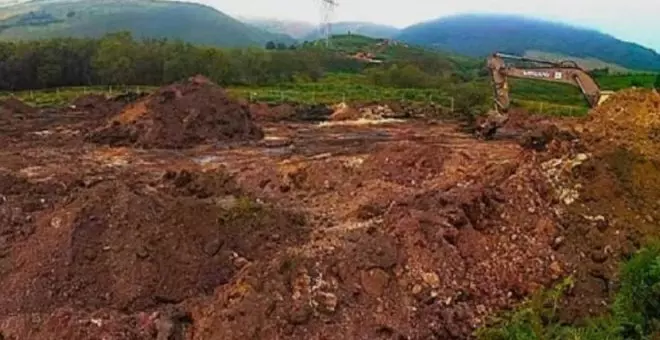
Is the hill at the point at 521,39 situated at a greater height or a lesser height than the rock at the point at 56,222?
lesser

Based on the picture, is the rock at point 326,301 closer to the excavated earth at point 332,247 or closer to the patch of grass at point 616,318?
the excavated earth at point 332,247

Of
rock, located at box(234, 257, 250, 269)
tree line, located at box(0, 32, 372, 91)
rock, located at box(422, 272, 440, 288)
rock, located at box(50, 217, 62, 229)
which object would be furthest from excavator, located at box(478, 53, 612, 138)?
tree line, located at box(0, 32, 372, 91)

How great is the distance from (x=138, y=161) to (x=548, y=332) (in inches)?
662

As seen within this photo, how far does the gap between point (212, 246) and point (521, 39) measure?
331 ft

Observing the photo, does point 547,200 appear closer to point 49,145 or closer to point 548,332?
point 548,332

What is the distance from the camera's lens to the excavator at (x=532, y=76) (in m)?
22.0

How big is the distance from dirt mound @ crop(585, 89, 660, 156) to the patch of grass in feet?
13.0

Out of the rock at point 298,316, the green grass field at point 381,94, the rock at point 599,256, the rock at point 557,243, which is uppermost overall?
the rock at point 557,243

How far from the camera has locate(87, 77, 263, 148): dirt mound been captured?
1080 inches

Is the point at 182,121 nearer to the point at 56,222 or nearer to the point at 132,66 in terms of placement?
the point at 56,222

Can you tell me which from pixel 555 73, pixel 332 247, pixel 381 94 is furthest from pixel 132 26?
pixel 332 247

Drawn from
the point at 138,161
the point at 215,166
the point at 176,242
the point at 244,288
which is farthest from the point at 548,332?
the point at 138,161

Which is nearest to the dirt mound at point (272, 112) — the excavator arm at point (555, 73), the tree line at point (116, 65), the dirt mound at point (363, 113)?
the dirt mound at point (363, 113)

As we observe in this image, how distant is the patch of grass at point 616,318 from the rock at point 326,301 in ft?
5.72
